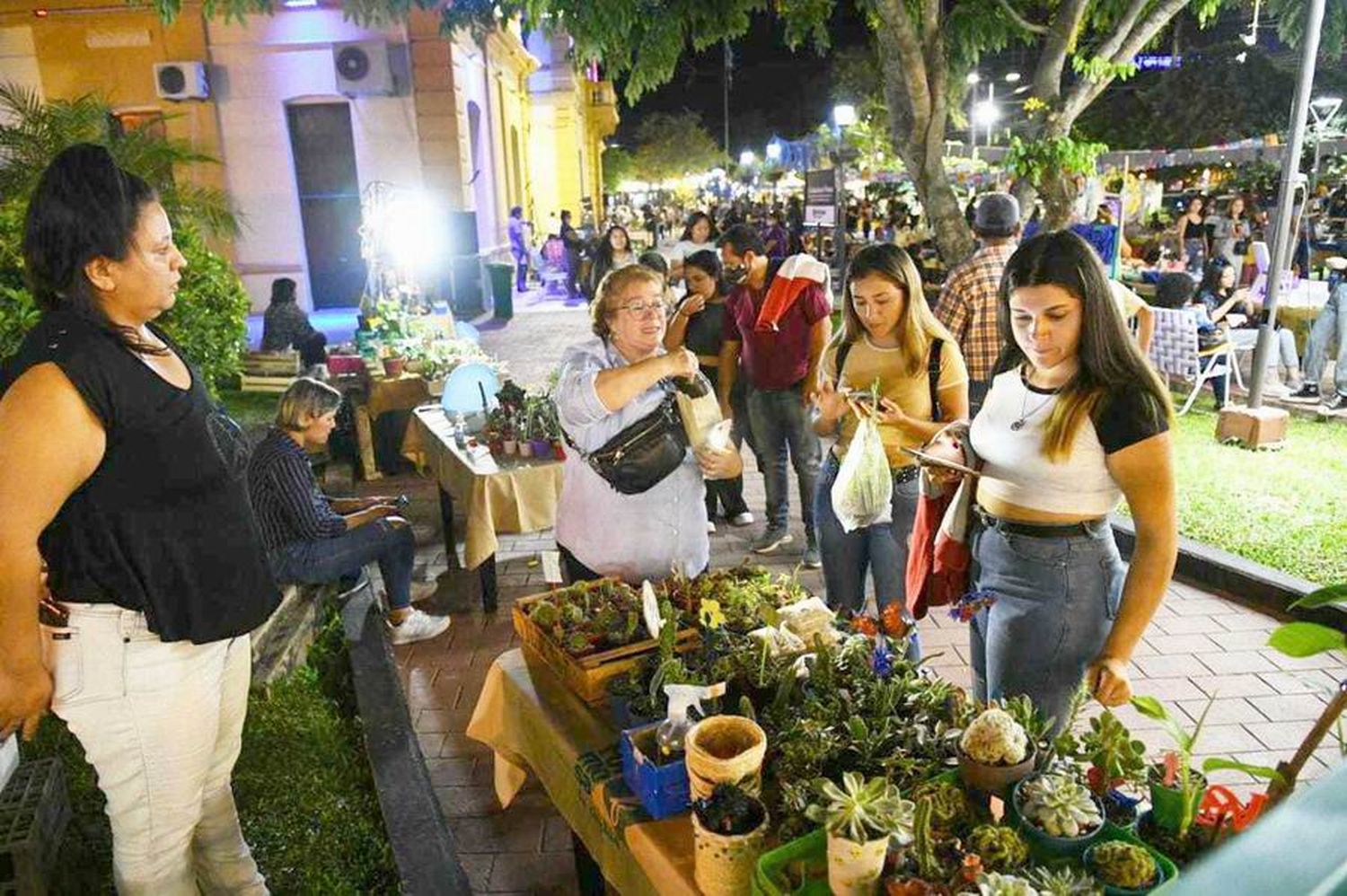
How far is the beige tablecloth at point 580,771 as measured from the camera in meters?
1.92

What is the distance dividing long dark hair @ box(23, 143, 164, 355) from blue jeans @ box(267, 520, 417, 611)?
2.67 metres

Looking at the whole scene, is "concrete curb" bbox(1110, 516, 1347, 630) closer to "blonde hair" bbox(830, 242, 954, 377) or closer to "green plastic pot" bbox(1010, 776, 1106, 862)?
"blonde hair" bbox(830, 242, 954, 377)

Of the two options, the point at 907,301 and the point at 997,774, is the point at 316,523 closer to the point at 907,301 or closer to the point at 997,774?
the point at 907,301

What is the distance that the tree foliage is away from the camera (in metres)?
54.0

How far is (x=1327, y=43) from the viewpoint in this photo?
8.10 m

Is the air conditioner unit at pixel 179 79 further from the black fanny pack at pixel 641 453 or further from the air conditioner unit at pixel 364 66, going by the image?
the black fanny pack at pixel 641 453

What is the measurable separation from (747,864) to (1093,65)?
677 centimetres

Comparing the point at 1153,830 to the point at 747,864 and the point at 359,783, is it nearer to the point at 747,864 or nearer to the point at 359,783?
the point at 747,864

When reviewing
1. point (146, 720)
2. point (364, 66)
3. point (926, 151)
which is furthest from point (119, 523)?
point (364, 66)

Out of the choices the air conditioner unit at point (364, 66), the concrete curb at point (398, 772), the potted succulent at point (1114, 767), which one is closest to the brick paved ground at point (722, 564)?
the concrete curb at point (398, 772)

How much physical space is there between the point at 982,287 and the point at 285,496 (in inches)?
146

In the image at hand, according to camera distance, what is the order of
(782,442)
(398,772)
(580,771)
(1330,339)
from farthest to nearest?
(1330,339) → (782,442) → (398,772) → (580,771)

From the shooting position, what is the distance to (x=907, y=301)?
344cm

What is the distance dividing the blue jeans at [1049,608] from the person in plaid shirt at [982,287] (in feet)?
8.65
